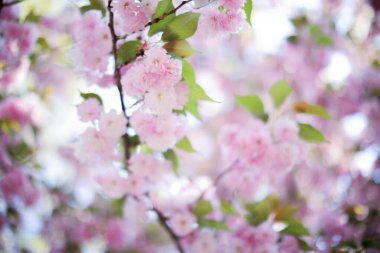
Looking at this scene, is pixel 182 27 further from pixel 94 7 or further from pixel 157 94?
pixel 94 7

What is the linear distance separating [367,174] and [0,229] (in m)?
2.19

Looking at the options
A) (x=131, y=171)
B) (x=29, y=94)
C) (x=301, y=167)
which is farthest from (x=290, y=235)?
(x=29, y=94)

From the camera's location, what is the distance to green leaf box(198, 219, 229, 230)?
1.51 metres

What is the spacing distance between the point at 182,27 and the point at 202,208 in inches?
31.1

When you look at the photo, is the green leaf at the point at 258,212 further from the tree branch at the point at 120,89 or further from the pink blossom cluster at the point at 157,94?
the pink blossom cluster at the point at 157,94

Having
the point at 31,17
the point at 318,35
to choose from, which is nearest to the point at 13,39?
the point at 31,17

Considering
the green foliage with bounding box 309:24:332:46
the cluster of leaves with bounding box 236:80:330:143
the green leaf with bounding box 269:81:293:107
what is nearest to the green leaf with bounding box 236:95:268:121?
the cluster of leaves with bounding box 236:80:330:143

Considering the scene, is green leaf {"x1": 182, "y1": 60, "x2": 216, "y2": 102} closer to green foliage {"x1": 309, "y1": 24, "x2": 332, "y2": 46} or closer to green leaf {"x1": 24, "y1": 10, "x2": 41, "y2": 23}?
green leaf {"x1": 24, "y1": 10, "x2": 41, "y2": 23}

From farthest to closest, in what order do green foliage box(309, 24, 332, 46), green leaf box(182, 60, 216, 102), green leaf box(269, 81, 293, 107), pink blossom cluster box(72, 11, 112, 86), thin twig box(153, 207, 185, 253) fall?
green foliage box(309, 24, 332, 46), green leaf box(269, 81, 293, 107), thin twig box(153, 207, 185, 253), pink blossom cluster box(72, 11, 112, 86), green leaf box(182, 60, 216, 102)

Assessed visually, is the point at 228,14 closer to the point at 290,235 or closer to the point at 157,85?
the point at 157,85

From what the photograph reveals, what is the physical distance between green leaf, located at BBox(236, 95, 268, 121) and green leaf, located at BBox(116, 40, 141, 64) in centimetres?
60

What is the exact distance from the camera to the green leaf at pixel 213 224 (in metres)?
1.51

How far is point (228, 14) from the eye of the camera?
1.08 metres

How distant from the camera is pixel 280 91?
1.64 m
